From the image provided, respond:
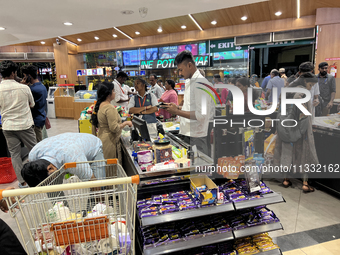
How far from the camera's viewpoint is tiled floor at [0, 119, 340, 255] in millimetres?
2482

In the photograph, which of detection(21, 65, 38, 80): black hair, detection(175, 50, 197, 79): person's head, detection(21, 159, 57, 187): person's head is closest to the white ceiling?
detection(21, 65, 38, 80): black hair

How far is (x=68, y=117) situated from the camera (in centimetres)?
1083

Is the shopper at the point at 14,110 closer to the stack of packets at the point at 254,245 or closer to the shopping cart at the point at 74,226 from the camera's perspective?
the shopping cart at the point at 74,226

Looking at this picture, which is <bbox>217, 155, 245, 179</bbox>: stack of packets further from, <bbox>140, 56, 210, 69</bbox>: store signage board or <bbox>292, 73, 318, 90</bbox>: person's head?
<bbox>140, 56, 210, 69</bbox>: store signage board

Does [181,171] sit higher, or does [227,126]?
[227,126]

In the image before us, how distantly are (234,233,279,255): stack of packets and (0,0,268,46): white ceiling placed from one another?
137 inches

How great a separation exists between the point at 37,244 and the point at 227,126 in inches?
65.5

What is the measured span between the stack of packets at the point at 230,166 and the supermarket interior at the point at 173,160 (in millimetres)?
12

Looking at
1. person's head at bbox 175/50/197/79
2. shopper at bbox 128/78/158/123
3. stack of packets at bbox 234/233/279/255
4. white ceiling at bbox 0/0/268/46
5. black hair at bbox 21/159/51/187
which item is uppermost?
white ceiling at bbox 0/0/268/46

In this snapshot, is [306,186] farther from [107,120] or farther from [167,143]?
[107,120]

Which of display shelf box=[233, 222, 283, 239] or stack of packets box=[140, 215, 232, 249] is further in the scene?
display shelf box=[233, 222, 283, 239]

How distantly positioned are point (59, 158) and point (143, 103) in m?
2.69

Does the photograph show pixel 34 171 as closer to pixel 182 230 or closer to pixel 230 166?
pixel 182 230

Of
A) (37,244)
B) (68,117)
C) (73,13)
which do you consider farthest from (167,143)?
(68,117)
